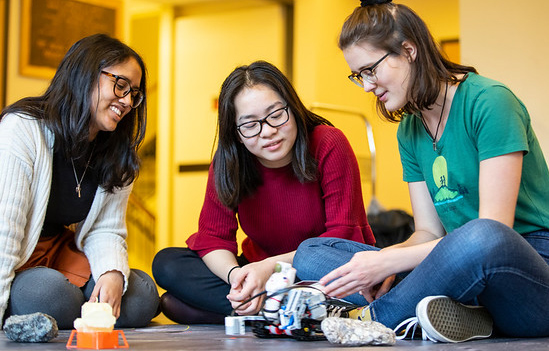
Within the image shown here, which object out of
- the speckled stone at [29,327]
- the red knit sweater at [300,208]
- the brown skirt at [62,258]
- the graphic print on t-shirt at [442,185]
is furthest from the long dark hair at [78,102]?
the graphic print on t-shirt at [442,185]

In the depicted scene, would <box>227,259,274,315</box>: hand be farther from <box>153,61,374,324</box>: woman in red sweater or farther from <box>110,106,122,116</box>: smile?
<box>110,106,122,116</box>: smile

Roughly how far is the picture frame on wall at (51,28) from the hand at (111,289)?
8.05 feet

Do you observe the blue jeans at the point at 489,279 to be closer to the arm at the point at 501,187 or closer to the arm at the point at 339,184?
the arm at the point at 501,187

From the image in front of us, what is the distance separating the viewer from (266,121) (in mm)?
1876

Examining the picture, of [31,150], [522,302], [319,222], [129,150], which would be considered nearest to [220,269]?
[319,222]

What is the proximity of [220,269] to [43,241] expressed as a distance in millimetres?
564

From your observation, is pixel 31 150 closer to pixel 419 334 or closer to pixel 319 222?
pixel 319 222

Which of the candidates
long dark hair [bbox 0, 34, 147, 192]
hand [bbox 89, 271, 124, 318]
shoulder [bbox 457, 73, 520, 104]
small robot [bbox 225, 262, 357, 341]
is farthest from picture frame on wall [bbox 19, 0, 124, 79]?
shoulder [bbox 457, 73, 520, 104]

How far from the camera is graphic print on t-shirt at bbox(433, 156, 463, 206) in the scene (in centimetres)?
157

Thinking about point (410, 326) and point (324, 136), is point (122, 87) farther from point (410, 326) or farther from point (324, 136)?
point (410, 326)

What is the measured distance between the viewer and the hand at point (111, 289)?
2002 mm

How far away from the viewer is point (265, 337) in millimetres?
1538

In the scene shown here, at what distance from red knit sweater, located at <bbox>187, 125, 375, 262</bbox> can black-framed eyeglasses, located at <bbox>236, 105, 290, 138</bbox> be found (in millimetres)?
174

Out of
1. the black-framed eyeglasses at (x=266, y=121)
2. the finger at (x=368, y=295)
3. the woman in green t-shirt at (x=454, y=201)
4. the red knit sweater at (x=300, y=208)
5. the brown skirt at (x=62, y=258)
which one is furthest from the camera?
the brown skirt at (x=62, y=258)
